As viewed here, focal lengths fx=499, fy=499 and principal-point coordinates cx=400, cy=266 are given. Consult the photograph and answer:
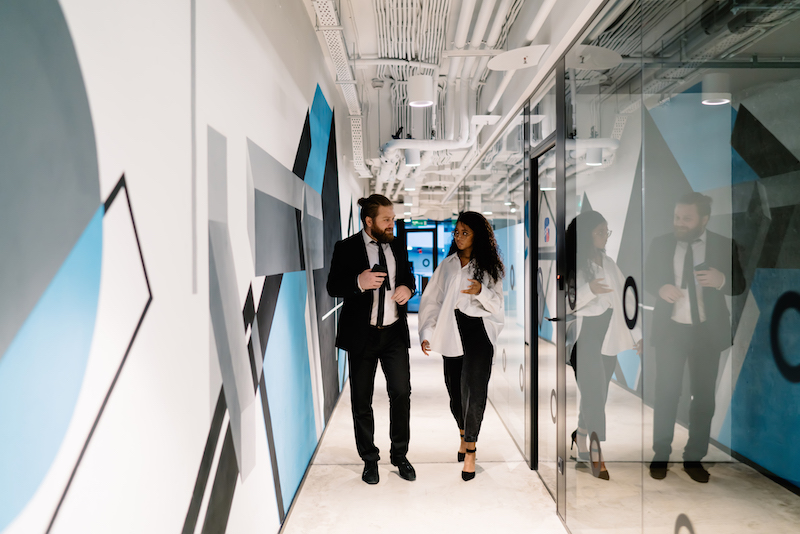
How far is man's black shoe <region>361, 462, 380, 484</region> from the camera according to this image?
3127 millimetres

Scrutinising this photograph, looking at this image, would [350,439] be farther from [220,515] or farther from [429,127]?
[429,127]

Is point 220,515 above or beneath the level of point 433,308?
beneath

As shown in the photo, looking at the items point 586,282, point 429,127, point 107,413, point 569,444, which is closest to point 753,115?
point 586,282

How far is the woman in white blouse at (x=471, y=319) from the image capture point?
3.18 meters

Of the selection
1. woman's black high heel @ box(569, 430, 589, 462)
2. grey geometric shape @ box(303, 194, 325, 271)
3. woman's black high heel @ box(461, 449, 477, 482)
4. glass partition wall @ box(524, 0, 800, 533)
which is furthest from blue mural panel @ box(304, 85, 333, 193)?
woman's black high heel @ box(569, 430, 589, 462)

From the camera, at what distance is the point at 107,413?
1.04 meters

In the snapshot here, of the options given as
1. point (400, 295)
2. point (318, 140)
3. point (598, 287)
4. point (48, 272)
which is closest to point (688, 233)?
point (598, 287)

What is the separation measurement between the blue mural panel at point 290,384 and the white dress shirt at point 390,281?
447 millimetres

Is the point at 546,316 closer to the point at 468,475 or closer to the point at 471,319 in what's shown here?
the point at 471,319

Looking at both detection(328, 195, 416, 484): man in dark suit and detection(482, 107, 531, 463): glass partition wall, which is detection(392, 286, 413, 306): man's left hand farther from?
detection(482, 107, 531, 463): glass partition wall

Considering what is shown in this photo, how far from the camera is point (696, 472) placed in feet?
4.90

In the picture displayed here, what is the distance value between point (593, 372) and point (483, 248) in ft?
3.76

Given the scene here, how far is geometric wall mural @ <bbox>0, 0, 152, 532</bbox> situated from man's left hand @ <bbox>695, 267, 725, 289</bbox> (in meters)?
1.54

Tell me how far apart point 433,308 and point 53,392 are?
270 cm
